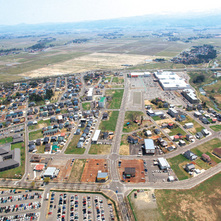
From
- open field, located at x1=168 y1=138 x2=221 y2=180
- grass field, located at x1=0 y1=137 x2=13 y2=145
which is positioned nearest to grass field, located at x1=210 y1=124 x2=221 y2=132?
open field, located at x1=168 y1=138 x2=221 y2=180

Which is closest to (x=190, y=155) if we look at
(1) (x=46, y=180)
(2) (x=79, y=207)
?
(2) (x=79, y=207)

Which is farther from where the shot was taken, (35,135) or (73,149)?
(35,135)

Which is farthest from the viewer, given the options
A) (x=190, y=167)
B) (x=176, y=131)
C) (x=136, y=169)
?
(x=176, y=131)

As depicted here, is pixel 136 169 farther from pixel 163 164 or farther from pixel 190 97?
pixel 190 97

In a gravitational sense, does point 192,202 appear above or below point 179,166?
below

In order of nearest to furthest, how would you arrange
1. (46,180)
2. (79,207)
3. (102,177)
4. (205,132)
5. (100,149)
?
(79,207) < (102,177) < (46,180) < (100,149) < (205,132)

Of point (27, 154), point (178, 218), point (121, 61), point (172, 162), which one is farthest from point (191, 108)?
point (121, 61)

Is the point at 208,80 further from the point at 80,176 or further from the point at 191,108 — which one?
the point at 80,176

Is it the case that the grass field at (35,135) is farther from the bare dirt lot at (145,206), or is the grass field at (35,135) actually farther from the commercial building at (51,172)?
the bare dirt lot at (145,206)
